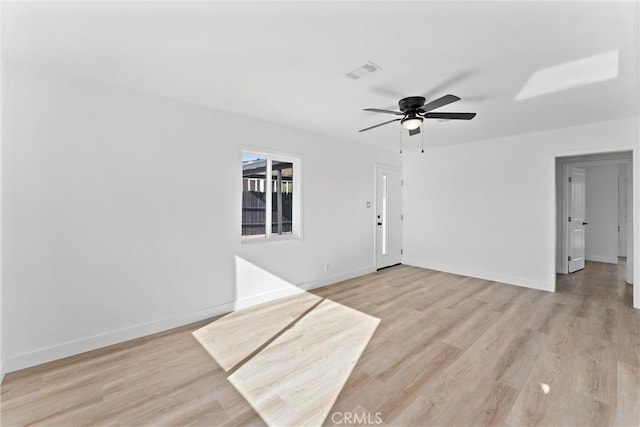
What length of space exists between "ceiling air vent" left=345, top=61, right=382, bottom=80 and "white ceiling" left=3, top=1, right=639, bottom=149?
0.05 meters

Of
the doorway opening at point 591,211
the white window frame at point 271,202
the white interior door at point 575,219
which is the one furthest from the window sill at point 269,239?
the white interior door at point 575,219

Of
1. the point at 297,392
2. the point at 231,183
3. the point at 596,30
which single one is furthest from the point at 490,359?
the point at 231,183

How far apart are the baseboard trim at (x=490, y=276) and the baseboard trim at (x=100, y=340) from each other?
169 inches

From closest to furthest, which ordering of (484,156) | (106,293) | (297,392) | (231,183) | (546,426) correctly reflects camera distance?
(546,426), (297,392), (106,293), (231,183), (484,156)

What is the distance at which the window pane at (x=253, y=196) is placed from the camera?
3.95m

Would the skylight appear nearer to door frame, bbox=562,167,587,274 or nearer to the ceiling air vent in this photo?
the ceiling air vent

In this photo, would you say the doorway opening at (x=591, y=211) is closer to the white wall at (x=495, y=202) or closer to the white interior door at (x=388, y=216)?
the white wall at (x=495, y=202)

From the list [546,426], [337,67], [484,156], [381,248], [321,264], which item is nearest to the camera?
[546,426]

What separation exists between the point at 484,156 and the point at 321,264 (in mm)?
3552

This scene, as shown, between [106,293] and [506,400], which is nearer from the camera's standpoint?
[506,400]

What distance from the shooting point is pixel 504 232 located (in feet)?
16.4

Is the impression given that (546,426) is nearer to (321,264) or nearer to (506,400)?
(506,400)

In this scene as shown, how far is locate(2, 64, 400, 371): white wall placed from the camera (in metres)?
2.42

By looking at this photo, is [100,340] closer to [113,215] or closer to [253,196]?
[113,215]
